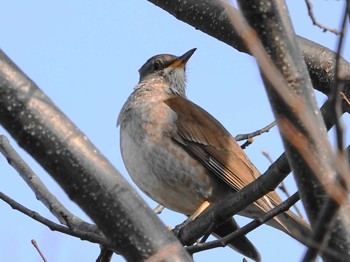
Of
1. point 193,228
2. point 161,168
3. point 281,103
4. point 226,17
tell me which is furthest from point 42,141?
point 161,168

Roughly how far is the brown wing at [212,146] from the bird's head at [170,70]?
0.99 m

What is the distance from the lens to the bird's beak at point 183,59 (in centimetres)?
966

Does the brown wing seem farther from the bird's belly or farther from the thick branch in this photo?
the thick branch

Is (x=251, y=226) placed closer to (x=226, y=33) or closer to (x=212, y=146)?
(x=226, y=33)

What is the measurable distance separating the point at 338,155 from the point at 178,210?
526 centimetres

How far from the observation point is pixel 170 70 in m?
9.85

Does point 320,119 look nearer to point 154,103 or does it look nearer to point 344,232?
point 344,232

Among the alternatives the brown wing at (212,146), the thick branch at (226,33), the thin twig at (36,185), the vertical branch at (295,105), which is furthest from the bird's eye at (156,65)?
the vertical branch at (295,105)

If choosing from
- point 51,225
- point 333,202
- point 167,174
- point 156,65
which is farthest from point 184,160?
point 333,202

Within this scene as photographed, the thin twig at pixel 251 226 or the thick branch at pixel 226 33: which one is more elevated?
the thick branch at pixel 226 33

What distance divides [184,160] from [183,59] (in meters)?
2.12

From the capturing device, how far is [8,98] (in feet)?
11.5

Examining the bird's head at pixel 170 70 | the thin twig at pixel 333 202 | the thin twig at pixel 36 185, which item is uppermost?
the bird's head at pixel 170 70

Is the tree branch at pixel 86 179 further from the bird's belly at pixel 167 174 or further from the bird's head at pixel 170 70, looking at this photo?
the bird's head at pixel 170 70
